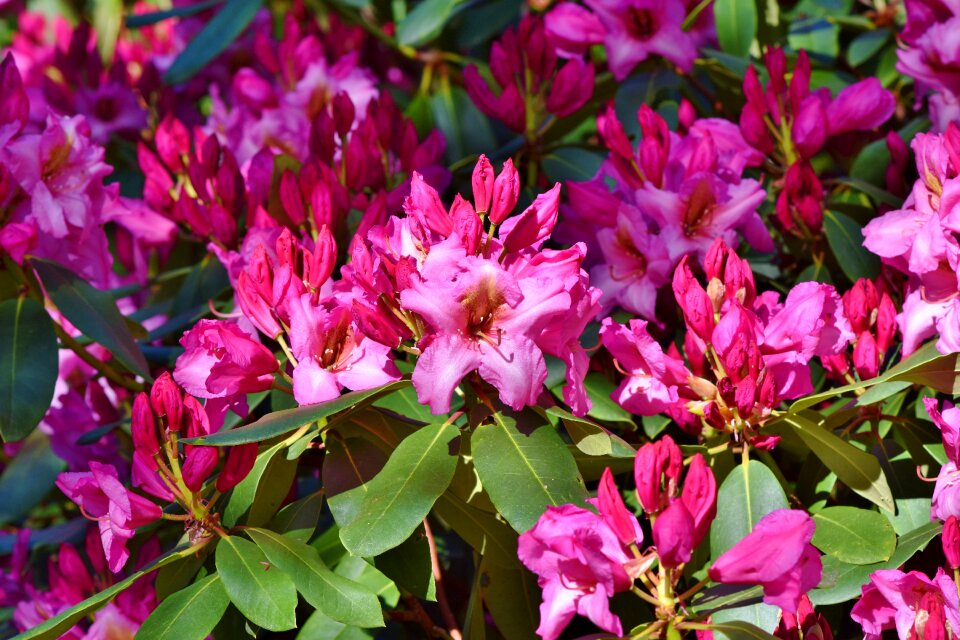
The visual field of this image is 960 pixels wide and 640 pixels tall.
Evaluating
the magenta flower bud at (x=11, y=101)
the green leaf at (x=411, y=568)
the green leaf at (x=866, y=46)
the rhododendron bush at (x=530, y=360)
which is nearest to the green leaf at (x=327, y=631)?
the rhododendron bush at (x=530, y=360)

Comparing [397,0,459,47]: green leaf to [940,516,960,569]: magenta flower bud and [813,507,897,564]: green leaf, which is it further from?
[940,516,960,569]: magenta flower bud

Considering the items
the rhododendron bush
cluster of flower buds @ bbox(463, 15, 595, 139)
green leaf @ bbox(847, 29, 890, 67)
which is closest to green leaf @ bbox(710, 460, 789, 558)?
the rhododendron bush

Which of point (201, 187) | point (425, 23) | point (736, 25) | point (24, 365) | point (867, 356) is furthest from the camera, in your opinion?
point (425, 23)

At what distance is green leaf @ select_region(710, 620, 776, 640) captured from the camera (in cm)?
106

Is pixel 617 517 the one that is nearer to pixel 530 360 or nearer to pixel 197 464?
pixel 530 360

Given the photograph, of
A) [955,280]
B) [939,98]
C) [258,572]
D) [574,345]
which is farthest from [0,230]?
[939,98]

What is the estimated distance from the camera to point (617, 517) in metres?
1.06

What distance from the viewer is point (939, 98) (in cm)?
168

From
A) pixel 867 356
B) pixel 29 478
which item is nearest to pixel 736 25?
pixel 867 356

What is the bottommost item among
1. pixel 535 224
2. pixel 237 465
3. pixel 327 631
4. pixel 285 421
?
pixel 327 631

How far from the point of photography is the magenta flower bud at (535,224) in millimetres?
1189

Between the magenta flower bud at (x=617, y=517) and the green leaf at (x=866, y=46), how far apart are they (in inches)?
49.8

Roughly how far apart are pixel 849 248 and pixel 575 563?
0.75 m

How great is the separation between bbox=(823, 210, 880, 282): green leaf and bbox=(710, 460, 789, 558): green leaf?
0.42 meters
